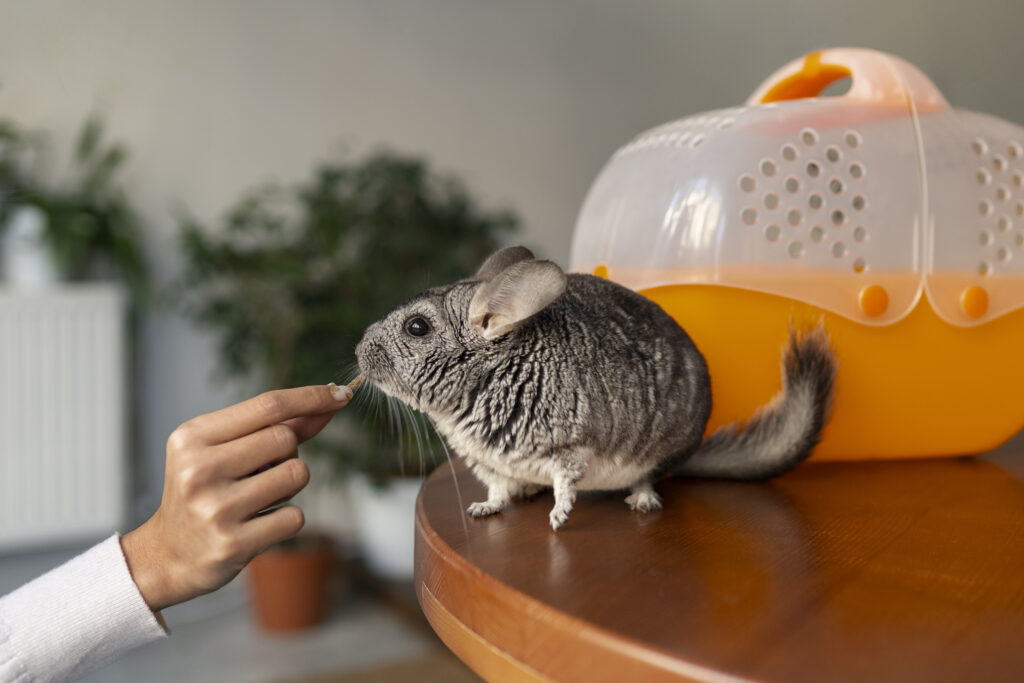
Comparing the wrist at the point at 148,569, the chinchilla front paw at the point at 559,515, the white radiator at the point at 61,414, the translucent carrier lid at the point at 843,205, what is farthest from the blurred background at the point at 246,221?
the chinchilla front paw at the point at 559,515

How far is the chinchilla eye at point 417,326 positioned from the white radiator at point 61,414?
2355 millimetres

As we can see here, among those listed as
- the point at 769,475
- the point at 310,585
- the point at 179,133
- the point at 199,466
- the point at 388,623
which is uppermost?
the point at 179,133

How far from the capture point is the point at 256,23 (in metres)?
2.97

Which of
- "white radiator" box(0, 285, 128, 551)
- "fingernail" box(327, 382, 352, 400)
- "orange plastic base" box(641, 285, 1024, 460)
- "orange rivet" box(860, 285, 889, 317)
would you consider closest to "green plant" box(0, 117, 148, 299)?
"white radiator" box(0, 285, 128, 551)

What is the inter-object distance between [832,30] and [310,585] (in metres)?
2.94

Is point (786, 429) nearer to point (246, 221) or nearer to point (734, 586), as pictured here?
point (734, 586)

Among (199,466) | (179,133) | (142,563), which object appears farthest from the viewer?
(179,133)

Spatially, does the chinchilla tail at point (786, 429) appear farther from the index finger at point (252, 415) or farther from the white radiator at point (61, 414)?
the white radiator at point (61, 414)

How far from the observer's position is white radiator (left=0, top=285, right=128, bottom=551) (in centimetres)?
259

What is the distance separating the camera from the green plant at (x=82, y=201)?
2.54 meters

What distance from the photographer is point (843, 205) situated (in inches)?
31.9

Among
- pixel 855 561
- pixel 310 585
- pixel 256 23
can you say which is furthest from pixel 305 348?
pixel 855 561

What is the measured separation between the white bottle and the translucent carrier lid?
2.34 m

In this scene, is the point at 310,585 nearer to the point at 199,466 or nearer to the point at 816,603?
the point at 199,466
